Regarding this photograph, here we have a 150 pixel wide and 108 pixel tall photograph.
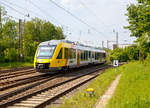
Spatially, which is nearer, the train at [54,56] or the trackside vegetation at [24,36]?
the train at [54,56]

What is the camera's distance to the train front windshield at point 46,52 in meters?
15.7

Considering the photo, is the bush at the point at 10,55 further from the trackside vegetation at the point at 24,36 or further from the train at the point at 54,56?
the train at the point at 54,56

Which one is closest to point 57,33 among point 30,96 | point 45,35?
point 45,35

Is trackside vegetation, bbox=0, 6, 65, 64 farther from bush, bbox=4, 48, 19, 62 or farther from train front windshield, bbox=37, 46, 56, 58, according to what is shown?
train front windshield, bbox=37, 46, 56, 58

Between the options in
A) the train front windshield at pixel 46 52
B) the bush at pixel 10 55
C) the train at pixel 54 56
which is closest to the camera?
the train at pixel 54 56

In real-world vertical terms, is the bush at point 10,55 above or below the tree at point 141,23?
below

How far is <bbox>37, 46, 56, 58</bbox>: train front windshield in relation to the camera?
15.7m

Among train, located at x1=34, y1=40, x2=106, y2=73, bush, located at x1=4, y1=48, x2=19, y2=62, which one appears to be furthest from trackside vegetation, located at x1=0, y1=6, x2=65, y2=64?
train, located at x1=34, y1=40, x2=106, y2=73

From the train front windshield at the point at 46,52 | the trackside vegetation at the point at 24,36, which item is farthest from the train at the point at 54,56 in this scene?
the trackside vegetation at the point at 24,36

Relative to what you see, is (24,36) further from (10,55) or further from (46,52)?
(46,52)

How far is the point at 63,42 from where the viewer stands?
17078mm

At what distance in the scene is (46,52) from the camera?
16.1 meters

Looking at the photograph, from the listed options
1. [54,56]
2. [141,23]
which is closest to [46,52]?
[54,56]

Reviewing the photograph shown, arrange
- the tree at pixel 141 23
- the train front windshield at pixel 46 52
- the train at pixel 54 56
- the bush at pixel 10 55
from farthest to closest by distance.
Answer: the bush at pixel 10 55, the tree at pixel 141 23, the train front windshield at pixel 46 52, the train at pixel 54 56
